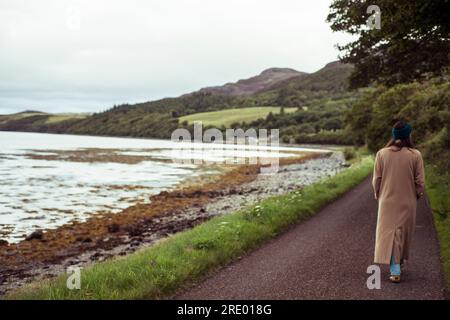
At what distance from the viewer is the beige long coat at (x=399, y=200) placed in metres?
8.02

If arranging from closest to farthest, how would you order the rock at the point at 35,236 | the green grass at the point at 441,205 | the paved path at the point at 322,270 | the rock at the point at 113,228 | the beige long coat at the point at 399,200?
the paved path at the point at 322,270
the beige long coat at the point at 399,200
the green grass at the point at 441,205
the rock at the point at 35,236
the rock at the point at 113,228

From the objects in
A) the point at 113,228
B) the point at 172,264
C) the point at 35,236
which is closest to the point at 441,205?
the point at 172,264

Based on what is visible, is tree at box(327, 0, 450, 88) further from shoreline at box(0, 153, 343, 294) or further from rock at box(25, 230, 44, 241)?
rock at box(25, 230, 44, 241)

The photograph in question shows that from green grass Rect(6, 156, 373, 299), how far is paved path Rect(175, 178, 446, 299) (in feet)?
1.18

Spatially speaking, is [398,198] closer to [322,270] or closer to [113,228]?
[322,270]

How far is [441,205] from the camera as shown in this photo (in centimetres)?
1567

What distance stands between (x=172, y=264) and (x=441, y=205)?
10719mm

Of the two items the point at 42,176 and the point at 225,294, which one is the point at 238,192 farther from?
the point at 225,294

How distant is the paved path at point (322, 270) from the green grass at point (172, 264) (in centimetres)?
36

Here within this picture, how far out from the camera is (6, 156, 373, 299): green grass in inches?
305

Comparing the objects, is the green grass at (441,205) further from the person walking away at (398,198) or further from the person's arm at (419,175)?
the person's arm at (419,175)

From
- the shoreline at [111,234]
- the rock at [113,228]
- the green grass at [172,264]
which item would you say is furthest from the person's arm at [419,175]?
the rock at [113,228]
